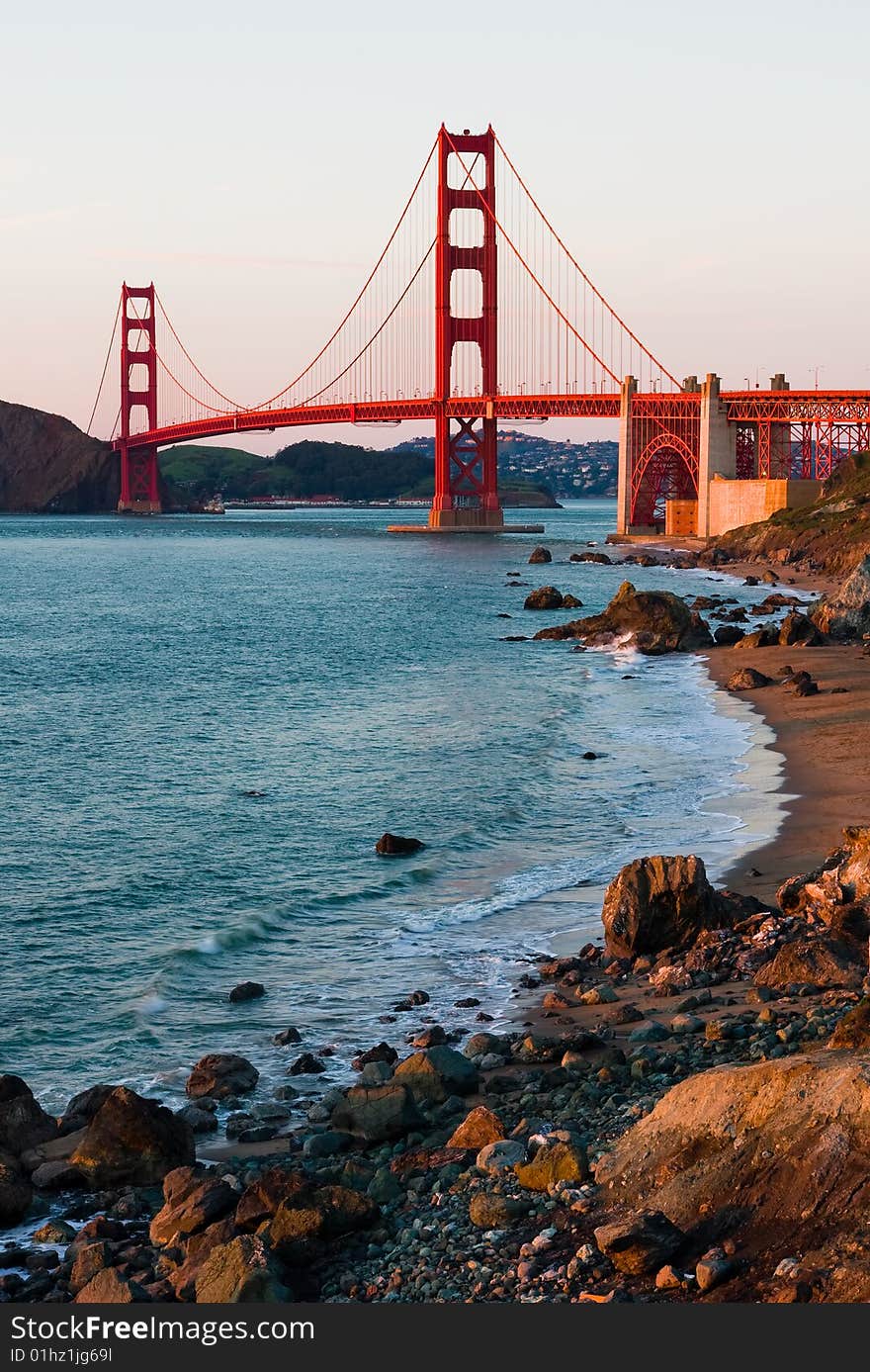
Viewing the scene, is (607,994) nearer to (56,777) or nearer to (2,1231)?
(2,1231)

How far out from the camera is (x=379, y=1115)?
10250 mm

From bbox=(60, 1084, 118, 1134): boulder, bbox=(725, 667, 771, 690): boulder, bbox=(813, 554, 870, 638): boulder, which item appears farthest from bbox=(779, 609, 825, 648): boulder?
bbox=(60, 1084, 118, 1134): boulder

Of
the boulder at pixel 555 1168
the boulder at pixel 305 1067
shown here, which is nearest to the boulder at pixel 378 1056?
the boulder at pixel 305 1067

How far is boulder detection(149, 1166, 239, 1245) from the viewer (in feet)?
29.1

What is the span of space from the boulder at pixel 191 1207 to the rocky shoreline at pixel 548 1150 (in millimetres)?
18

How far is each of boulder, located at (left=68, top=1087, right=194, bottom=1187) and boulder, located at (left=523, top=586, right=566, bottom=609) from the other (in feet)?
155

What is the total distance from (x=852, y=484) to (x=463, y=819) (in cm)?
5865

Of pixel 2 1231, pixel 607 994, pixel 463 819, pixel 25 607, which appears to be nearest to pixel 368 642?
pixel 25 607

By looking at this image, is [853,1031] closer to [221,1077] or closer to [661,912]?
[221,1077]

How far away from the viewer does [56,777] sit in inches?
1011

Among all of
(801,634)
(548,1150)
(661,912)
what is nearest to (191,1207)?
(548,1150)

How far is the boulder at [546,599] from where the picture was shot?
56.9m

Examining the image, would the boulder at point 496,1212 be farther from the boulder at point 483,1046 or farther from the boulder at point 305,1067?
the boulder at point 305,1067

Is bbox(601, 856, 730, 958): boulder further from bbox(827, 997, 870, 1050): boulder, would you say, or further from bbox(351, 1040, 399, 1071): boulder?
bbox(827, 997, 870, 1050): boulder
